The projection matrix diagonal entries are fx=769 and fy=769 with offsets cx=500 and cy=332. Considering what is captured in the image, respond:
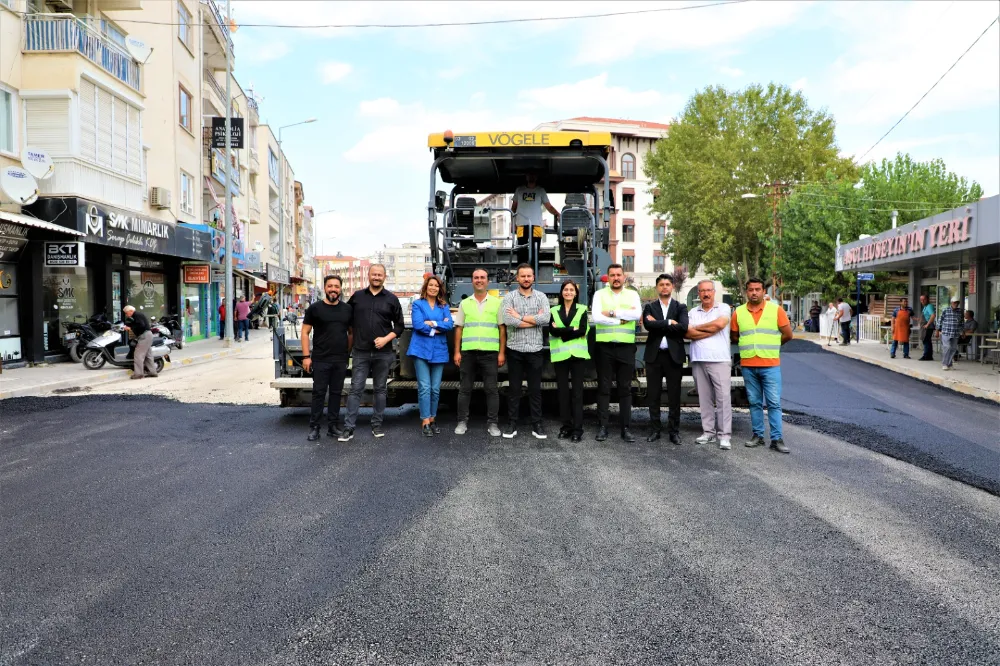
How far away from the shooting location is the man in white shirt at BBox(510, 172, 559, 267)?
31.6 ft

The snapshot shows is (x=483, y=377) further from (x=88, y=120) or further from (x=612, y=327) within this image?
(x=88, y=120)

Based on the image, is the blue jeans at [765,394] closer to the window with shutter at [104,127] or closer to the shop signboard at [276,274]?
the window with shutter at [104,127]

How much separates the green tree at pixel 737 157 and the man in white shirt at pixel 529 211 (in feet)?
113

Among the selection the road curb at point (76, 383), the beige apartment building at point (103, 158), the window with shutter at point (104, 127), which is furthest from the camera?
Result: the window with shutter at point (104, 127)

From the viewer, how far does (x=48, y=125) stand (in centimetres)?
1758

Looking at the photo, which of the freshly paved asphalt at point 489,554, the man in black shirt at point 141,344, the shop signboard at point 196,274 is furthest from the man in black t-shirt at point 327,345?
the shop signboard at point 196,274

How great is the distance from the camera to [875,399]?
12.6 metres

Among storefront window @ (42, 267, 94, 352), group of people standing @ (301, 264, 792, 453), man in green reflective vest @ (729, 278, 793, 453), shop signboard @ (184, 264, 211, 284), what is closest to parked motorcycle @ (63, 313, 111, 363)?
storefront window @ (42, 267, 94, 352)

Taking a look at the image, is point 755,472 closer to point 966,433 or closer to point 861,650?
point 861,650

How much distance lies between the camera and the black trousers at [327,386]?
26.5 feet

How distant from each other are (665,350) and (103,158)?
16821 mm

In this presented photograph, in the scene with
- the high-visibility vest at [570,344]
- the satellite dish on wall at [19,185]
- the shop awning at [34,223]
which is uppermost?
the satellite dish on wall at [19,185]

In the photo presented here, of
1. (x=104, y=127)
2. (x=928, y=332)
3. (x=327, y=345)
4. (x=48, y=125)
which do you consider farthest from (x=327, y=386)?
(x=928, y=332)

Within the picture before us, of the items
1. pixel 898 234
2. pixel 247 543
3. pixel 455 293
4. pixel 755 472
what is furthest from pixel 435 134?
pixel 898 234
